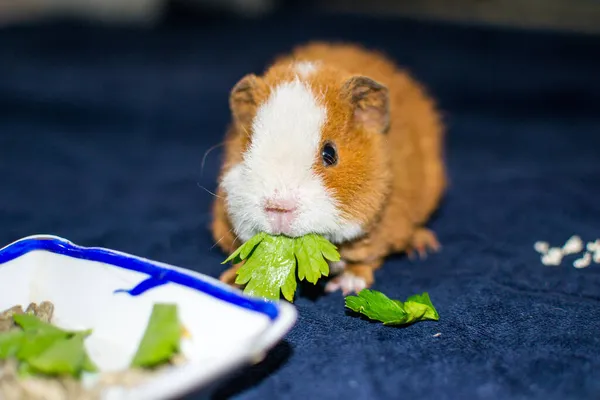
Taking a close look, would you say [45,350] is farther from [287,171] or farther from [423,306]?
[423,306]

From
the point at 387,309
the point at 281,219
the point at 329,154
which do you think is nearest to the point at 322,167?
the point at 329,154

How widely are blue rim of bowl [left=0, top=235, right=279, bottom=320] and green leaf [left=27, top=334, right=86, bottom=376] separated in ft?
0.73

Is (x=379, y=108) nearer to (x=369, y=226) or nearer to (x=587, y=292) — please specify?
(x=369, y=226)

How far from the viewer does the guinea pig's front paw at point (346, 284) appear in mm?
1782

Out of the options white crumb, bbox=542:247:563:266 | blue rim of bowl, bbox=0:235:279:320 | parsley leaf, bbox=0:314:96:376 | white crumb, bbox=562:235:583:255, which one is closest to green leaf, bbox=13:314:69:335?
parsley leaf, bbox=0:314:96:376

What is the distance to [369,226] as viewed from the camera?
164 cm

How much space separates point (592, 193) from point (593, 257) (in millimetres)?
614

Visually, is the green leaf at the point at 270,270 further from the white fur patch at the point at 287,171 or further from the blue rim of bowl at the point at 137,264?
the blue rim of bowl at the point at 137,264

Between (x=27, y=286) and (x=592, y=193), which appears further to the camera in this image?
(x=592, y=193)

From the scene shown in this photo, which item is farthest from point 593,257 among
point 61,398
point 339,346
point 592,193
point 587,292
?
point 61,398

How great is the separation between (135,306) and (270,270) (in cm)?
31

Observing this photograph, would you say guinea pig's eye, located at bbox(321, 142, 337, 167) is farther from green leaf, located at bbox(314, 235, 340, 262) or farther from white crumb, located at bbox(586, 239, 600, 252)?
white crumb, located at bbox(586, 239, 600, 252)

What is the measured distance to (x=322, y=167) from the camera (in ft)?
4.91

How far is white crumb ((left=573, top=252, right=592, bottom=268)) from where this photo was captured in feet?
6.26
